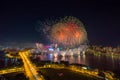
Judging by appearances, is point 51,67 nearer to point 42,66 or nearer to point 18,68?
point 42,66

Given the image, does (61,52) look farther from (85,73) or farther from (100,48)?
(85,73)

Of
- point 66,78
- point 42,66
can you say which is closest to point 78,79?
point 66,78

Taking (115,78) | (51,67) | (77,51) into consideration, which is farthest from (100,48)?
(115,78)

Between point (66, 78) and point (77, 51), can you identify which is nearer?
point (66, 78)

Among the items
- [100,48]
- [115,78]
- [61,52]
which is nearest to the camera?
[115,78]

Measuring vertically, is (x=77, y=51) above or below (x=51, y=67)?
above

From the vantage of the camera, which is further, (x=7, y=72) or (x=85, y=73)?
(x=7, y=72)

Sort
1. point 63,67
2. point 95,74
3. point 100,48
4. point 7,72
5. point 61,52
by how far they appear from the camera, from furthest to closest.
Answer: point 100,48 → point 61,52 → point 63,67 → point 7,72 → point 95,74

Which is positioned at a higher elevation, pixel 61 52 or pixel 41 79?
pixel 61 52

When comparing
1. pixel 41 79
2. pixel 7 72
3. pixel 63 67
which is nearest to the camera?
pixel 41 79
